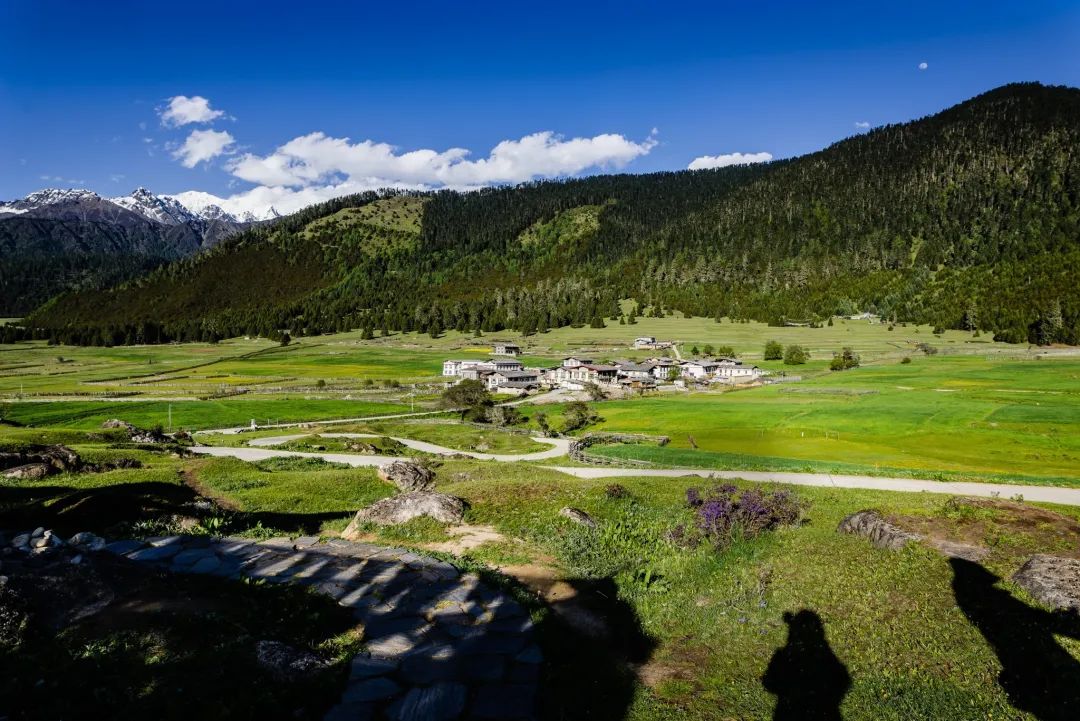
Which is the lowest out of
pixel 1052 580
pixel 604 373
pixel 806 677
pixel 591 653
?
pixel 604 373

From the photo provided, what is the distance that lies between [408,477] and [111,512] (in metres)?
13.7

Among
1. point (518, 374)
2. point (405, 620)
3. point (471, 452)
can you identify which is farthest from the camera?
point (518, 374)

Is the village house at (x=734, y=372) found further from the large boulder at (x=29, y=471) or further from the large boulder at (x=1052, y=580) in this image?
the large boulder at (x=29, y=471)

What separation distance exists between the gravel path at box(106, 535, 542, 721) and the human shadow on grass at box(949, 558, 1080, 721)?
8894mm

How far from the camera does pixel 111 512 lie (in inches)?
701

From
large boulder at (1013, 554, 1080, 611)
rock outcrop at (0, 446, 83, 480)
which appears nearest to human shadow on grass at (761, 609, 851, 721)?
large boulder at (1013, 554, 1080, 611)

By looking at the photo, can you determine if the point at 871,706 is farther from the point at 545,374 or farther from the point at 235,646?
the point at 545,374

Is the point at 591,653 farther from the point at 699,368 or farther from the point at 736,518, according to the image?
the point at 699,368

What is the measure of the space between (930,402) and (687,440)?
128ft

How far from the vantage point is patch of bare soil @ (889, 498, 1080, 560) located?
16297mm

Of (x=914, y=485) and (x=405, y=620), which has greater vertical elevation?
(x=405, y=620)

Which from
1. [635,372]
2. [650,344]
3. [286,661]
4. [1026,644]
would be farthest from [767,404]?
[650,344]

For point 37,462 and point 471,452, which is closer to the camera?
point 37,462

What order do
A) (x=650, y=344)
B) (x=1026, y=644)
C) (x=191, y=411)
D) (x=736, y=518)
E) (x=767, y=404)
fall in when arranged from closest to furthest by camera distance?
(x=1026, y=644) < (x=736, y=518) < (x=767, y=404) < (x=191, y=411) < (x=650, y=344)
